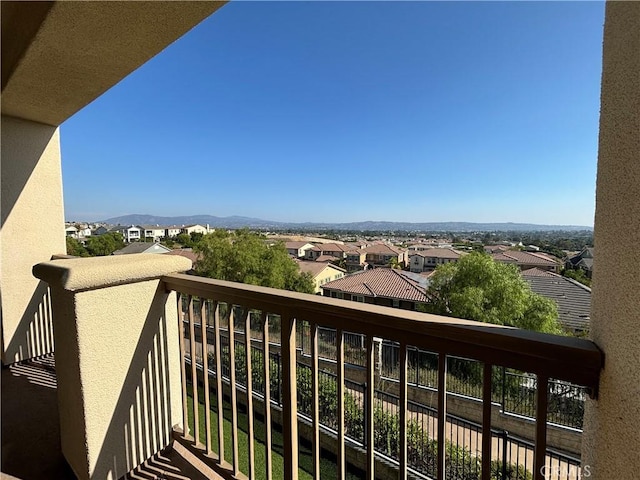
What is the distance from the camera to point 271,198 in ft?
116

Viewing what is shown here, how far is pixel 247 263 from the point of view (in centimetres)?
1811

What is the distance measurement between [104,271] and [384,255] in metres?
28.4

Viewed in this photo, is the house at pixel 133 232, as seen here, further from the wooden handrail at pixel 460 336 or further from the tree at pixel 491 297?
the wooden handrail at pixel 460 336

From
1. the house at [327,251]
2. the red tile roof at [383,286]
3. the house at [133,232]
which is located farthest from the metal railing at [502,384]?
the house at [327,251]

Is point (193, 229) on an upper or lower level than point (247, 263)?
upper

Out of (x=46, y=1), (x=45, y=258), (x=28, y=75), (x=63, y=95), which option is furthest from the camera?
(x=45, y=258)

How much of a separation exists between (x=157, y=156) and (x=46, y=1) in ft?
71.6

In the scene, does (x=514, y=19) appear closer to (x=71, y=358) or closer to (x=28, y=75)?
(x=28, y=75)

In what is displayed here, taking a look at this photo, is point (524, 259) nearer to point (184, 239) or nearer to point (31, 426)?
point (31, 426)

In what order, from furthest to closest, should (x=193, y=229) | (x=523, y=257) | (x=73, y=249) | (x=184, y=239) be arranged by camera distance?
(x=193, y=229) < (x=184, y=239) < (x=523, y=257) < (x=73, y=249)

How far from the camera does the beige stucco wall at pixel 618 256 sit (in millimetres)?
584

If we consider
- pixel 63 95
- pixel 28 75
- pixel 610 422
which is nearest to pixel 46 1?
pixel 28 75

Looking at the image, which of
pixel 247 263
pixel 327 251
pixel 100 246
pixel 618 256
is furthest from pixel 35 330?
pixel 327 251

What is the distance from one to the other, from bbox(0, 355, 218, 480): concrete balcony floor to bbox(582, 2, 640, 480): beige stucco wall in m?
1.70
